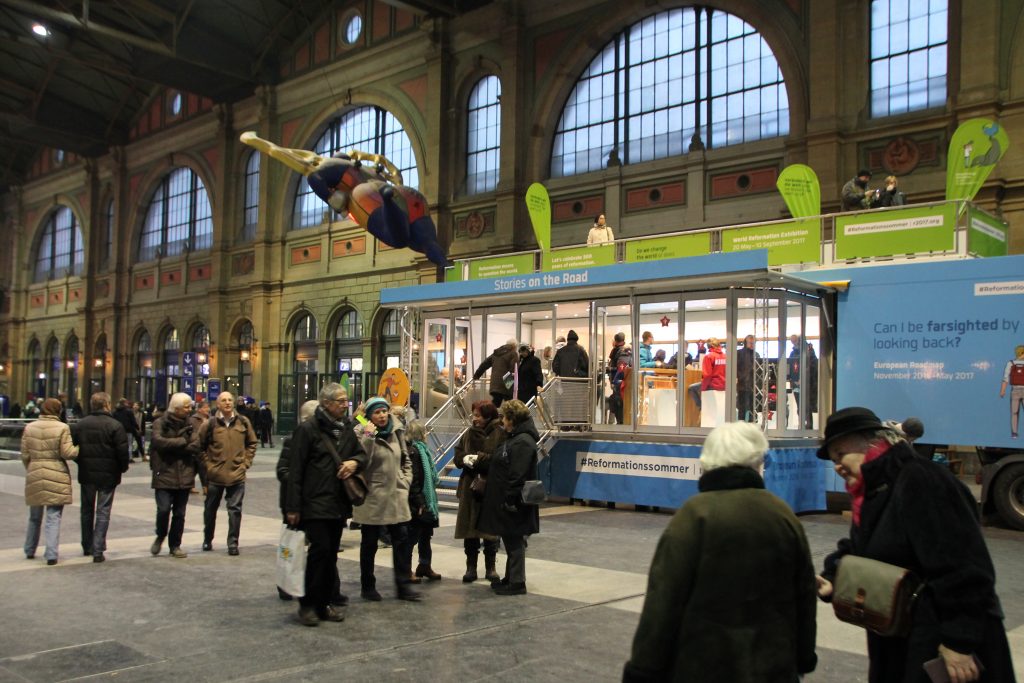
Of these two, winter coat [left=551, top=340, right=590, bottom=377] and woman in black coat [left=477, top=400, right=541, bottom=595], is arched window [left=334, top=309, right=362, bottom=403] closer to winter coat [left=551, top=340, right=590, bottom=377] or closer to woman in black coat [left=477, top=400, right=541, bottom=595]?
winter coat [left=551, top=340, right=590, bottom=377]

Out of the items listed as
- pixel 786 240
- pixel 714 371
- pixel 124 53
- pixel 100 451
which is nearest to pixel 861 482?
pixel 100 451

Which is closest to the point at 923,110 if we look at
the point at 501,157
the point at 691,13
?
the point at 691,13

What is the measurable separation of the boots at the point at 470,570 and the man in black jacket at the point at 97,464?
157 inches

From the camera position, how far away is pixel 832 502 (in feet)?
50.3

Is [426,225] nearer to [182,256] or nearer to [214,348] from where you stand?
[214,348]

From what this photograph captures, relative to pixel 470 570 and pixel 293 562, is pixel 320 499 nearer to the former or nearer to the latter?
pixel 293 562

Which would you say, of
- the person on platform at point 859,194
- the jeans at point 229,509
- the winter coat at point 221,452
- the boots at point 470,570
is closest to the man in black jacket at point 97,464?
the winter coat at point 221,452

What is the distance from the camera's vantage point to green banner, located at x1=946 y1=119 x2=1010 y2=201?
17.2 m

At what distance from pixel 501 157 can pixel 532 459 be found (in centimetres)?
2350

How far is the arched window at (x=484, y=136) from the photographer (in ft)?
104

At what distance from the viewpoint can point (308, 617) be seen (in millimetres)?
7133

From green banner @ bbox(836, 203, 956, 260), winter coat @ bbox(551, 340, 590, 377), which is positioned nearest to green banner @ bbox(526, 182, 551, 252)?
winter coat @ bbox(551, 340, 590, 377)

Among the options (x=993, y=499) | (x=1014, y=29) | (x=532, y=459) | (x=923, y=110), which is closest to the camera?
(x=532, y=459)

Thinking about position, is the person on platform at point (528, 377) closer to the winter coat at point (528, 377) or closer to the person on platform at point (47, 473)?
the winter coat at point (528, 377)
